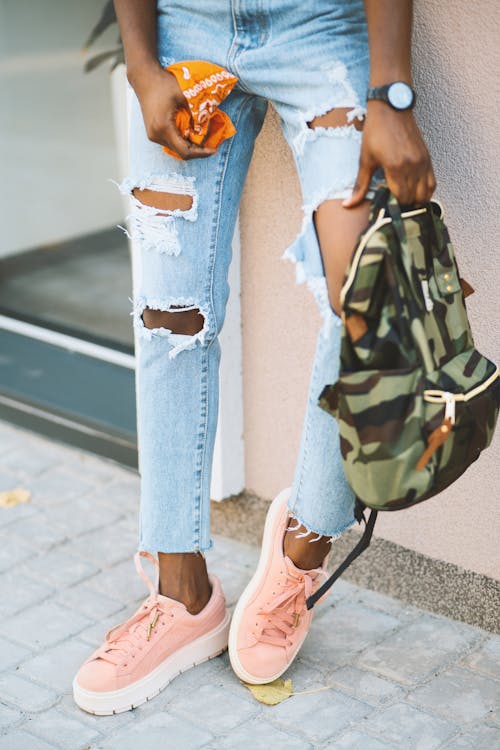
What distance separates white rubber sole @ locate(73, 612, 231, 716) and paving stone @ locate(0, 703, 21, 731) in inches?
5.0

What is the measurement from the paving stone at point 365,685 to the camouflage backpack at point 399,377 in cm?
58

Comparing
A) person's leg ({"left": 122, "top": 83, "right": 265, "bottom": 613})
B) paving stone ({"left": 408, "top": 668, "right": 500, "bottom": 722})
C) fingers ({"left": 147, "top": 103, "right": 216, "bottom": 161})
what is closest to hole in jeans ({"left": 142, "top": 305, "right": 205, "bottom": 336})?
person's leg ({"left": 122, "top": 83, "right": 265, "bottom": 613})

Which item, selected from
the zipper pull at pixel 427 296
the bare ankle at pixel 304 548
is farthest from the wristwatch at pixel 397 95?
the bare ankle at pixel 304 548

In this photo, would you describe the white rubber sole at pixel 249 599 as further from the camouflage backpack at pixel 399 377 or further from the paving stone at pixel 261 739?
the camouflage backpack at pixel 399 377

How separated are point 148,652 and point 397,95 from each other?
1.26 m

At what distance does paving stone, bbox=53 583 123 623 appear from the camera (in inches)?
96.3

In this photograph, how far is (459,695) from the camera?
2.11 m

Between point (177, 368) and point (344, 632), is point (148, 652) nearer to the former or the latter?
point (344, 632)

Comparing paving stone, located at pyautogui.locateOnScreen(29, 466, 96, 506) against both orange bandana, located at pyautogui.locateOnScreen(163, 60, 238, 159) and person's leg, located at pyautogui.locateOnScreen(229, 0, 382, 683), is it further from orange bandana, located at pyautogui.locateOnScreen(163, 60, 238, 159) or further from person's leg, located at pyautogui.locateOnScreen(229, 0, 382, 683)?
orange bandana, located at pyautogui.locateOnScreen(163, 60, 238, 159)

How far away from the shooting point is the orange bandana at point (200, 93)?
183cm

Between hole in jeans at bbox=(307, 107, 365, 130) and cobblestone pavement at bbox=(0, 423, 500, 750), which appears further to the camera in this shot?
cobblestone pavement at bbox=(0, 423, 500, 750)

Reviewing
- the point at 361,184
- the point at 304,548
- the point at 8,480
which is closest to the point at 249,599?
the point at 304,548

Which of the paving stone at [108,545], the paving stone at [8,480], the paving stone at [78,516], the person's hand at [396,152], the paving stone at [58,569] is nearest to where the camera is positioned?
the person's hand at [396,152]

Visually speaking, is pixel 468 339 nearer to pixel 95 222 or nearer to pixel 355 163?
pixel 355 163
